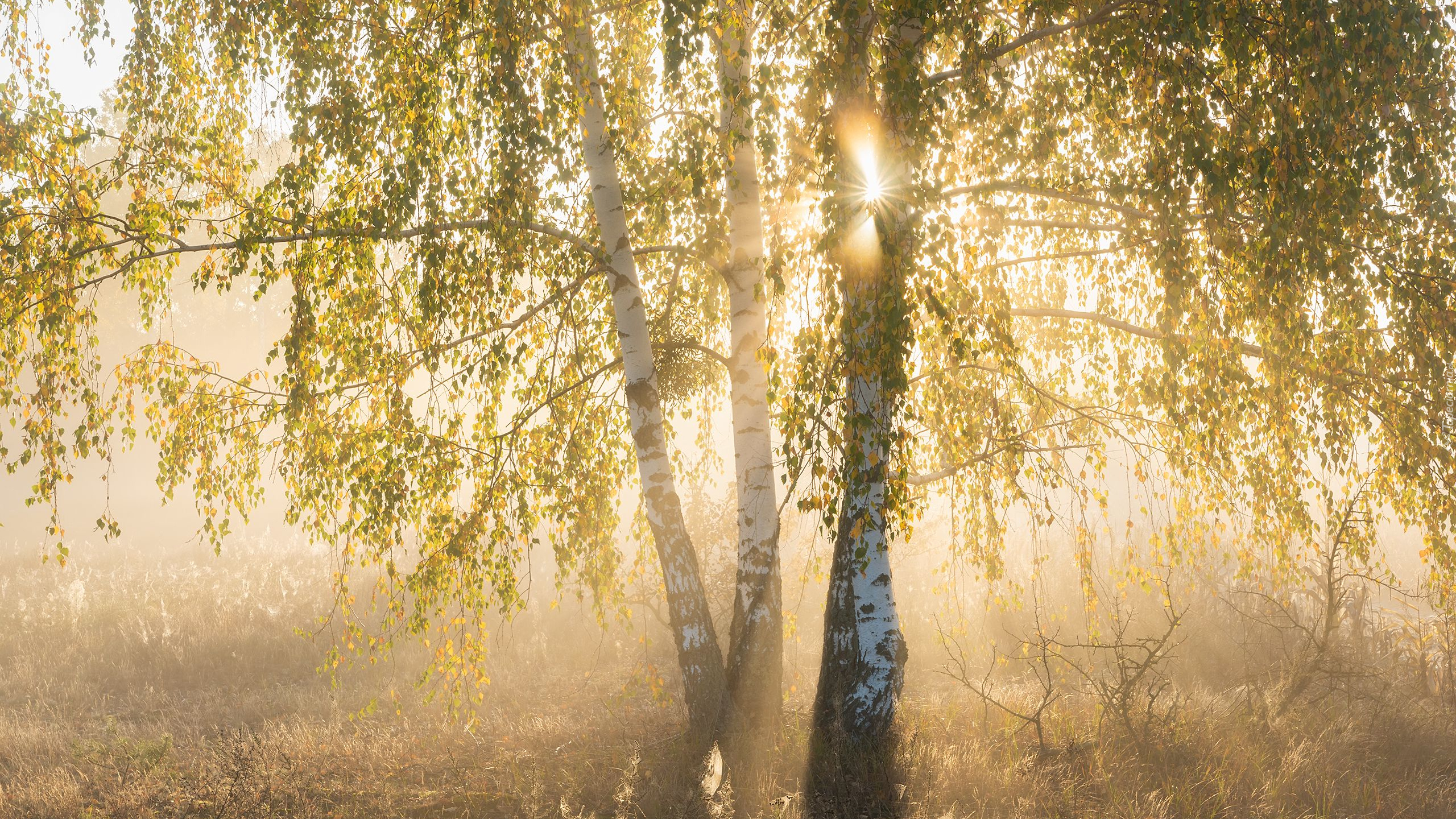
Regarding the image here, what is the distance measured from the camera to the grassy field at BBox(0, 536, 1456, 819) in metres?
5.19

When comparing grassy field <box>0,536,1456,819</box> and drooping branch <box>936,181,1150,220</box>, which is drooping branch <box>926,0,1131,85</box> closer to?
drooping branch <box>936,181,1150,220</box>

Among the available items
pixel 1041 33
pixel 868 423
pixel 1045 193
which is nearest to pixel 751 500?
pixel 868 423

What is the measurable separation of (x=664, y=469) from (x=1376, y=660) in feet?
28.4

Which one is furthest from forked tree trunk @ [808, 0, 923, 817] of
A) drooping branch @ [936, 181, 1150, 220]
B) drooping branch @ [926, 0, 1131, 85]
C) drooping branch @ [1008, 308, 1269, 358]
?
drooping branch @ [1008, 308, 1269, 358]

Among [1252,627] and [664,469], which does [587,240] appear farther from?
[1252,627]

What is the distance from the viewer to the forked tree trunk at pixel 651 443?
5.52m

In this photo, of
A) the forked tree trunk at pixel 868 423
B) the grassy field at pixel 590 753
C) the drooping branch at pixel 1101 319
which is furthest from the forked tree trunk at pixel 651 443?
the drooping branch at pixel 1101 319

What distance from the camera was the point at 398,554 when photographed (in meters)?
18.3

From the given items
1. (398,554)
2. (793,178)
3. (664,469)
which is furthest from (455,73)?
(398,554)

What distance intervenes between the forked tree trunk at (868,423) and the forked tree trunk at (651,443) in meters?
0.85

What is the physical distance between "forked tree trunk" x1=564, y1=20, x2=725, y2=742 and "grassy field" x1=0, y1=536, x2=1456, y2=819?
19.9 inches

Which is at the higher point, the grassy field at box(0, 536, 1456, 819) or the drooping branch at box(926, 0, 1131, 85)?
the drooping branch at box(926, 0, 1131, 85)

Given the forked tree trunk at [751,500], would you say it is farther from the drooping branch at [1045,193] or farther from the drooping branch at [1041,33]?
the drooping branch at [1041,33]

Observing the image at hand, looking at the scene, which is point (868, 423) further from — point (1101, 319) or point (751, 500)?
point (1101, 319)
